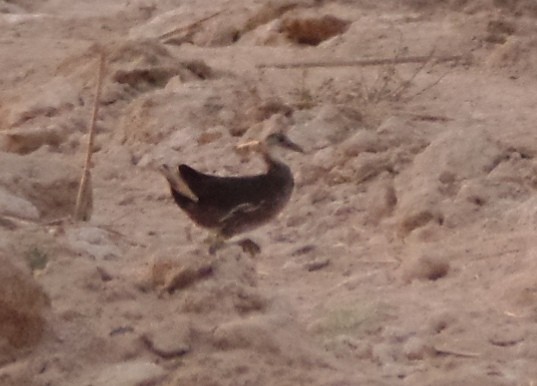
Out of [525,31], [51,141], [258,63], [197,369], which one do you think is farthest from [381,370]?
[525,31]

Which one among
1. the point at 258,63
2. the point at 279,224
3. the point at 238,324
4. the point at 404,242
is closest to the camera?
the point at 238,324

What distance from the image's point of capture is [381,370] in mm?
2062

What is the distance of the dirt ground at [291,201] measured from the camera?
6.36ft

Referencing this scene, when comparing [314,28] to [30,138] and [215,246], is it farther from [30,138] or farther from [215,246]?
[215,246]

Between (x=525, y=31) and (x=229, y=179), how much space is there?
6.58 feet

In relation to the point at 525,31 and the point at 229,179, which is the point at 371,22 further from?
the point at 229,179

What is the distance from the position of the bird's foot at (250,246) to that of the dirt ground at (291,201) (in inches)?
2.0

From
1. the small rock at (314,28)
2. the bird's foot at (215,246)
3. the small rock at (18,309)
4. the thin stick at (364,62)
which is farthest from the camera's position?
the small rock at (314,28)

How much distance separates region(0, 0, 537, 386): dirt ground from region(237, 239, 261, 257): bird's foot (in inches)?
2.0

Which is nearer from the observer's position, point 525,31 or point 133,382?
point 133,382

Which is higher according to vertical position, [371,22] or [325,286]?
[325,286]

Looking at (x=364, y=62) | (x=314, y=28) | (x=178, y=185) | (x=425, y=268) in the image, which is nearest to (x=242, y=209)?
(x=178, y=185)

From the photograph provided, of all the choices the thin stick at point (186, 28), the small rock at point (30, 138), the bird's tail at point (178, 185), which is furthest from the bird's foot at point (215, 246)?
the thin stick at point (186, 28)

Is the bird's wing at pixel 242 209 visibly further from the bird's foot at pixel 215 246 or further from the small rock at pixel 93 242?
the small rock at pixel 93 242
